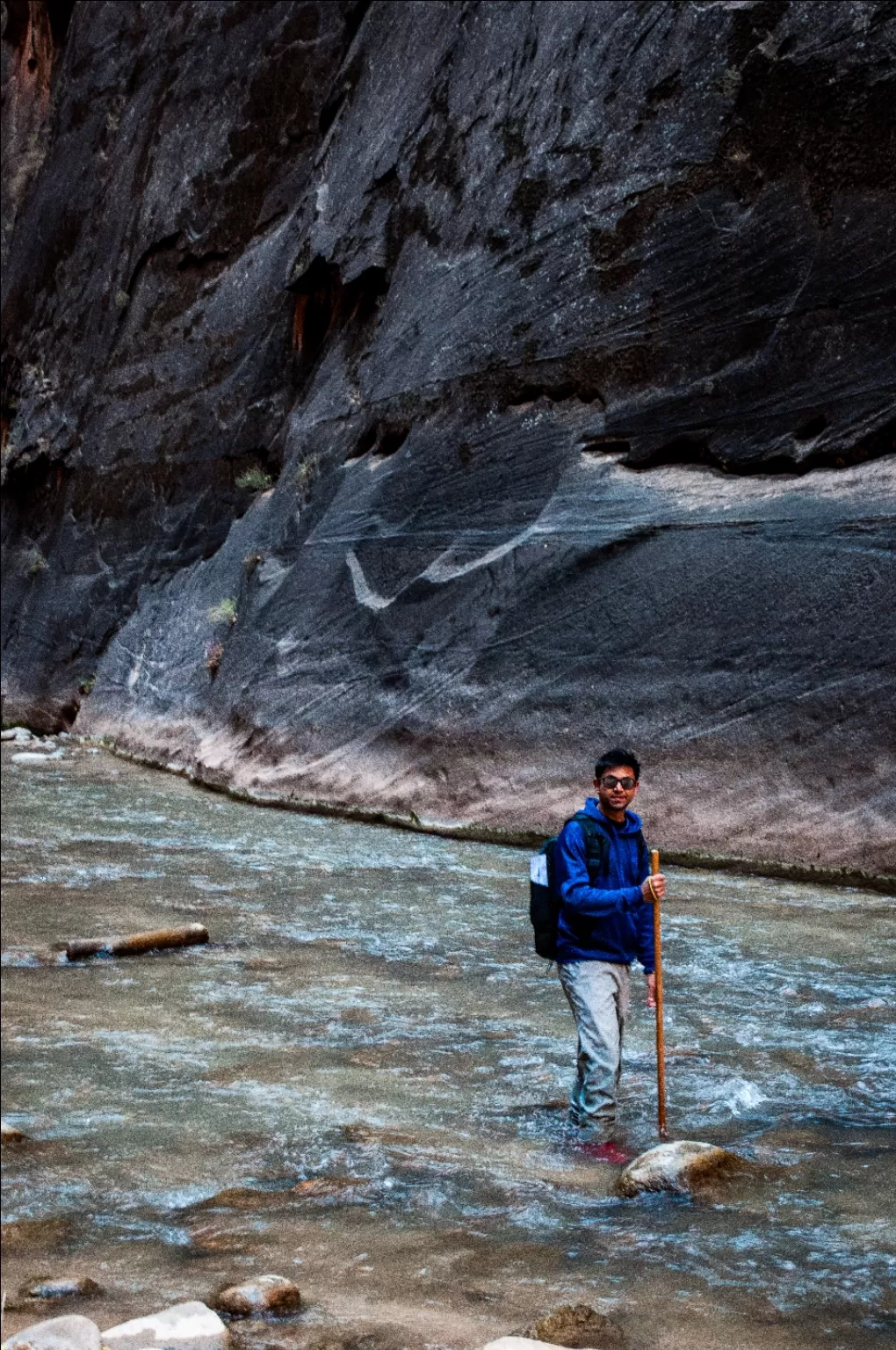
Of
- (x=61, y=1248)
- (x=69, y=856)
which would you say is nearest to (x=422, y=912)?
(x=69, y=856)

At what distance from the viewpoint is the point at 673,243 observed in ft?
39.4

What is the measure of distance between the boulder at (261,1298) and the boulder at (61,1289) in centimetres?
28

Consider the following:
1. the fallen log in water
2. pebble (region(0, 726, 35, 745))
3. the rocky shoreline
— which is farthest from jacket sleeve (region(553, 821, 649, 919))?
pebble (region(0, 726, 35, 745))

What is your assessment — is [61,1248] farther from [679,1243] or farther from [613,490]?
[613,490]

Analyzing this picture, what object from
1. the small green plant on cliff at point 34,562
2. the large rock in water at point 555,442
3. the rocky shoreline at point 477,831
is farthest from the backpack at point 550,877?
the small green plant on cliff at point 34,562

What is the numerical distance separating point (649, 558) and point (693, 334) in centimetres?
182

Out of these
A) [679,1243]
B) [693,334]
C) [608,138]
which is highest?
[608,138]

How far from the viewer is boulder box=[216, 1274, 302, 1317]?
333cm

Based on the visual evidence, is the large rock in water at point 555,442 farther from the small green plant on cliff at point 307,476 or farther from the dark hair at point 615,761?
the dark hair at point 615,761

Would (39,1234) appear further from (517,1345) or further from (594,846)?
(594,846)

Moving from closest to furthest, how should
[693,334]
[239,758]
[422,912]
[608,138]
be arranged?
[422,912] < [693,334] < [608,138] < [239,758]

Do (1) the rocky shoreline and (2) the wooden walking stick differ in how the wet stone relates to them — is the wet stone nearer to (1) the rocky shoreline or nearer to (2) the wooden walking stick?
(2) the wooden walking stick

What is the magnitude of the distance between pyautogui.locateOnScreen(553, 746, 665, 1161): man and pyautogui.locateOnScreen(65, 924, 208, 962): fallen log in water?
2481 millimetres

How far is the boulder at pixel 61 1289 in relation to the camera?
10.5 feet
